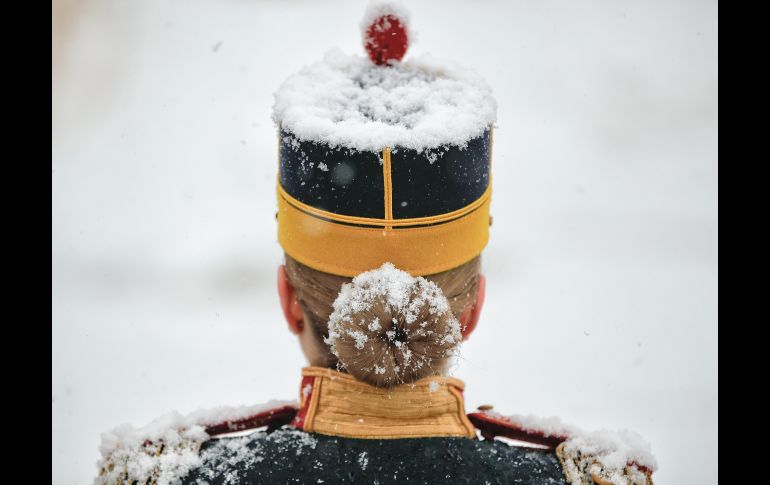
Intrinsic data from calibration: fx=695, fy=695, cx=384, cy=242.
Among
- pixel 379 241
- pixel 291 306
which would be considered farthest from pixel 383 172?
pixel 291 306

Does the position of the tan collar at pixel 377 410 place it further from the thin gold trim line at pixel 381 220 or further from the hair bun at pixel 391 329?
the thin gold trim line at pixel 381 220

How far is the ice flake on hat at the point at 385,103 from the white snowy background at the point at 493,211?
1.55 metres

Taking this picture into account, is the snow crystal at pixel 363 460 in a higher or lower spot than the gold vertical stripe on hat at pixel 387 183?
lower

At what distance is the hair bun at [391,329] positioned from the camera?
137 cm

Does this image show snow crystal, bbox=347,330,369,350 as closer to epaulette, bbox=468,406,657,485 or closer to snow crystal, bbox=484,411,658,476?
epaulette, bbox=468,406,657,485

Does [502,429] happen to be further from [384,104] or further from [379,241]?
[384,104]

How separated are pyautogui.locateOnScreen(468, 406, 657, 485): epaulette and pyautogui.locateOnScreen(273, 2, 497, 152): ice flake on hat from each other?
2.18ft

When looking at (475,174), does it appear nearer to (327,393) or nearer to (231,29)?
(327,393)

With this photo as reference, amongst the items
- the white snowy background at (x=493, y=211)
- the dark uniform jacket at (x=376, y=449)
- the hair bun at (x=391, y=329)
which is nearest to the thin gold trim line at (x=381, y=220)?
the hair bun at (x=391, y=329)

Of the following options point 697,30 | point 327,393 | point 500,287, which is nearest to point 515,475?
point 327,393

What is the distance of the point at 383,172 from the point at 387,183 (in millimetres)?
25

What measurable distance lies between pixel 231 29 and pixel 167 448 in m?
4.94

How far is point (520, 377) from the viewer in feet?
10.9

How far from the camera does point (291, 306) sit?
1674 mm
